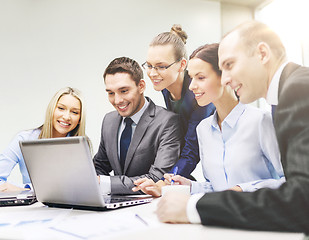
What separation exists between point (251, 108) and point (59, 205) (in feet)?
3.43

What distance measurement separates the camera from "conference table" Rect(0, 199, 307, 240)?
31.3 inches

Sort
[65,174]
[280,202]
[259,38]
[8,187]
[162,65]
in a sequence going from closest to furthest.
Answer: [280,202] → [65,174] → [259,38] → [8,187] → [162,65]

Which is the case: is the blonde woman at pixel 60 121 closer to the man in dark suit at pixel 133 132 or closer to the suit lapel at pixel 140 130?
the man in dark suit at pixel 133 132

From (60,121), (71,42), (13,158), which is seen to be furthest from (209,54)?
(13,158)

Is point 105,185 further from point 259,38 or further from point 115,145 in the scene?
point 259,38

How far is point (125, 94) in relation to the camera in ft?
7.29

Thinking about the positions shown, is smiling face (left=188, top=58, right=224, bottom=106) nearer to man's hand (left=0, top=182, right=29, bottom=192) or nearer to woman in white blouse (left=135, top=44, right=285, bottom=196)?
woman in white blouse (left=135, top=44, right=285, bottom=196)

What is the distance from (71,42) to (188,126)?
1.10 m

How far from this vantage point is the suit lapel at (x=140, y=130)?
7.02 ft

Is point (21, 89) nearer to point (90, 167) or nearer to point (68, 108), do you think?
point (68, 108)

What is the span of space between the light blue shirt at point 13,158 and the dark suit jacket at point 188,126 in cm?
108

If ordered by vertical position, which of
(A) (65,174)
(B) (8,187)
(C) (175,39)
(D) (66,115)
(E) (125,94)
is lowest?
(B) (8,187)

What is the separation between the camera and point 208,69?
181 centimetres

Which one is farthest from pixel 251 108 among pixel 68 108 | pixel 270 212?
pixel 68 108
